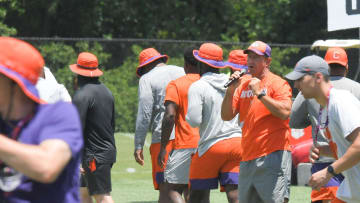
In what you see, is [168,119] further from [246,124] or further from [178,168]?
[246,124]

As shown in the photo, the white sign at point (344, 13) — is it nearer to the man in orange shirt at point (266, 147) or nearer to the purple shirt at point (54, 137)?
the man in orange shirt at point (266, 147)

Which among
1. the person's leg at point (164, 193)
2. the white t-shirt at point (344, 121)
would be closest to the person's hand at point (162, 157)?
the person's leg at point (164, 193)

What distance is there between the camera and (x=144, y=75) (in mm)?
8680

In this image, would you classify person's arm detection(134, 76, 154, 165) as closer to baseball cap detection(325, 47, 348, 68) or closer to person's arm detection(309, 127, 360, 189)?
baseball cap detection(325, 47, 348, 68)

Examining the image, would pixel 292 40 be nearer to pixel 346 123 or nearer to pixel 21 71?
pixel 346 123

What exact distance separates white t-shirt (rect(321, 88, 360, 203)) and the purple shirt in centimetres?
211

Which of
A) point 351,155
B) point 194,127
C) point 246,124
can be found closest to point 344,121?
point 351,155

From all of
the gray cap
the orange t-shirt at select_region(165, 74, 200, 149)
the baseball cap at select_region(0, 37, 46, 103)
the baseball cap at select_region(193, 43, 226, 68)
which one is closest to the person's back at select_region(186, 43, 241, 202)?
the baseball cap at select_region(193, 43, 226, 68)

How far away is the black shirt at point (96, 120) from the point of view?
762 centimetres

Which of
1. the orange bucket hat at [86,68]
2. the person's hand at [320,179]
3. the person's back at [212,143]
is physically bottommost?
the person's back at [212,143]

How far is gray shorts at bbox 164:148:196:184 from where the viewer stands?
787 centimetres

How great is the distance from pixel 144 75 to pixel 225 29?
80.7 feet

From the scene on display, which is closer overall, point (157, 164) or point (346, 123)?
→ point (346, 123)

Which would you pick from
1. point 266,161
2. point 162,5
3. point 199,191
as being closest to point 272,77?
point 266,161
